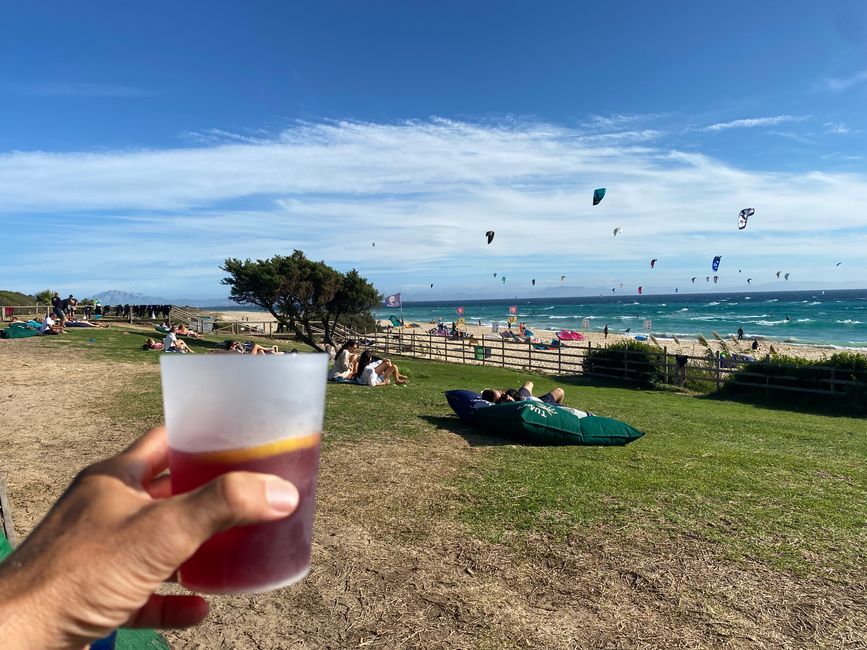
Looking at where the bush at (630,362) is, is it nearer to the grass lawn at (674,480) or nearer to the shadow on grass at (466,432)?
the grass lawn at (674,480)

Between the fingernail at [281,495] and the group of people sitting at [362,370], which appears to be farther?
the group of people sitting at [362,370]

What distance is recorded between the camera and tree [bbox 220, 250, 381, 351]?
27.3 m

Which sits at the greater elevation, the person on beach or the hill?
the hill

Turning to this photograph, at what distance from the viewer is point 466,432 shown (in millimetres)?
8312

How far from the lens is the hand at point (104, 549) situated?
96cm

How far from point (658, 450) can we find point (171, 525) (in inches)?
298

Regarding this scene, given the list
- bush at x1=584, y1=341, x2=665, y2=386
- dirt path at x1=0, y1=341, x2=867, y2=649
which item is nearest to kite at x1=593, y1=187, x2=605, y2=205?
bush at x1=584, y1=341, x2=665, y2=386

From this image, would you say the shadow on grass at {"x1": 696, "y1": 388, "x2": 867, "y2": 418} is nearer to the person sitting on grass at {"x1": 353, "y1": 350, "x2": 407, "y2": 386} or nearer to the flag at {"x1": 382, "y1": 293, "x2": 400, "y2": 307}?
the person sitting on grass at {"x1": 353, "y1": 350, "x2": 407, "y2": 386}

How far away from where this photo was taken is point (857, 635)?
11.1 ft

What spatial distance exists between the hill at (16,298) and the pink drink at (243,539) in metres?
52.9

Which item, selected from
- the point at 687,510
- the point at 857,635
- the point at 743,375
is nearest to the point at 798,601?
the point at 857,635

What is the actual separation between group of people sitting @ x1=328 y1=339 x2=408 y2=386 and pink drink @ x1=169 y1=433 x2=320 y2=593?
1143 cm

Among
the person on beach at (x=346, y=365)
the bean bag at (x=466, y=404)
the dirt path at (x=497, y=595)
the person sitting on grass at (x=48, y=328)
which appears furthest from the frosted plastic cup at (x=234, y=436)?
the person sitting on grass at (x=48, y=328)

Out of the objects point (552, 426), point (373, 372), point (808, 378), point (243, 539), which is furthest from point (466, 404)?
point (808, 378)
